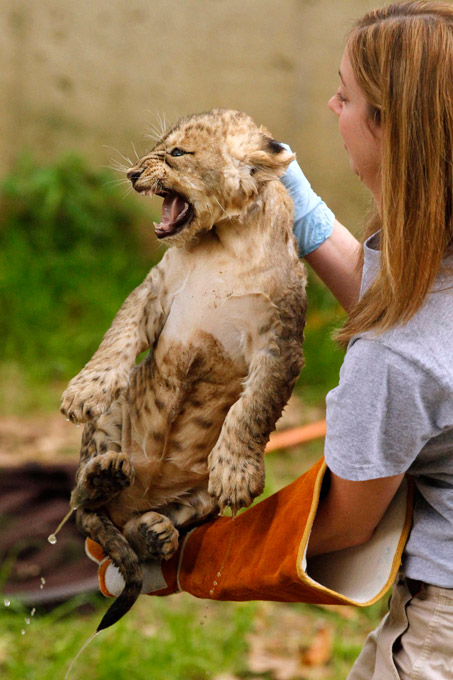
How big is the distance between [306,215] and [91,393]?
3.03 feet

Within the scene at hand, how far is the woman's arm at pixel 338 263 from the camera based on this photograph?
2.76 meters

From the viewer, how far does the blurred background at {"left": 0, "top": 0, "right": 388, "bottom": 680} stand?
6.18 m

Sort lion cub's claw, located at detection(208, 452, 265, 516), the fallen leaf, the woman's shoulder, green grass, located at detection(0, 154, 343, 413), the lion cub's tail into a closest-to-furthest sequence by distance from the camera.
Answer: the woman's shoulder
lion cub's claw, located at detection(208, 452, 265, 516)
the lion cub's tail
the fallen leaf
green grass, located at detection(0, 154, 343, 413)

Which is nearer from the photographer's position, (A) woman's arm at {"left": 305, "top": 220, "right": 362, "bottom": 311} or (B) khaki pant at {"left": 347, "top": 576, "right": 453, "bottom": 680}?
(B) khaki pant at {"left": 347, "top": 576, "right": 453, "bottom": 680}

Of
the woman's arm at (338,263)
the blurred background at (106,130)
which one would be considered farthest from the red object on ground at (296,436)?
the woman's arm at (338,263)

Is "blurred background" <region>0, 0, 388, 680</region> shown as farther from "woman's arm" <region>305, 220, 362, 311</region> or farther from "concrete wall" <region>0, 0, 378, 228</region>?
"woman's arm" <region>305, 220, 362, 311</region>

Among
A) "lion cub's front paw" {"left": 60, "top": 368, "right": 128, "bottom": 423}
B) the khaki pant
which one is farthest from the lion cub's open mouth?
the khaki pant

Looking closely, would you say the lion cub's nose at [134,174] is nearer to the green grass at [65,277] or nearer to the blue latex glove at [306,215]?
the blue latex glove at [306,215]

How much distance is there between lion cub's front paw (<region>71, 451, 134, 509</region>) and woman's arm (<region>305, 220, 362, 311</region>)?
886 mm

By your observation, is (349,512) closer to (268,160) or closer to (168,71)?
(268,160)

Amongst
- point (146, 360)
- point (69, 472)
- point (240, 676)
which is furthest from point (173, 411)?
point (69, 472)

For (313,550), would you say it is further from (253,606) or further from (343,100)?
(253,606)

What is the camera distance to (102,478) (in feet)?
7.81

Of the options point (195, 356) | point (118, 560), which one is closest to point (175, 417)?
point (195, 356)
